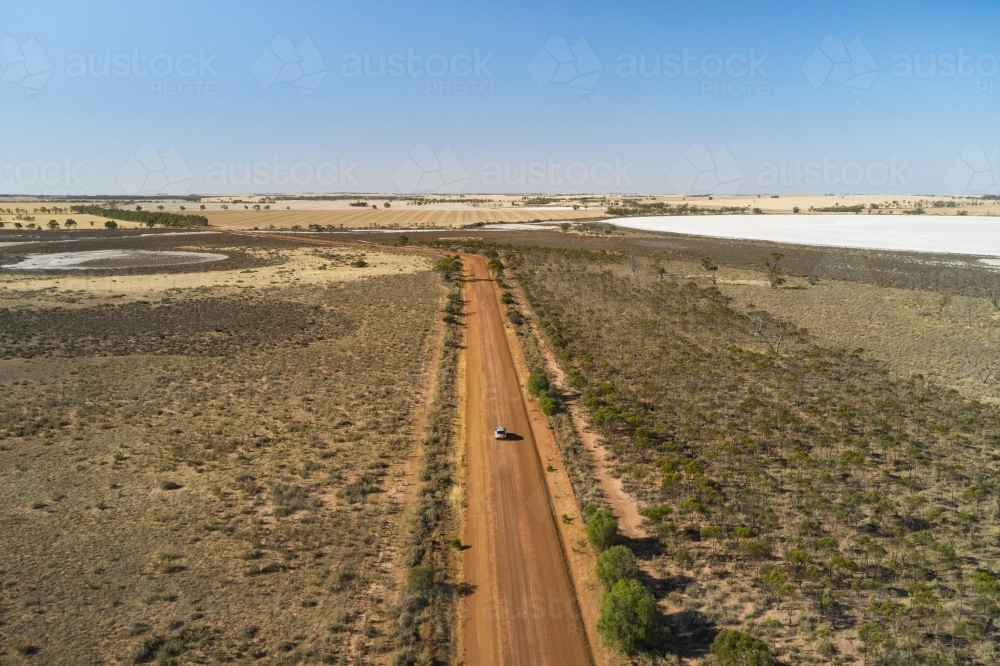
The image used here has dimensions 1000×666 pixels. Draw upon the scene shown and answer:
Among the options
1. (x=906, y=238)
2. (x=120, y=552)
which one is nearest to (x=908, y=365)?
(x=120, y=552)

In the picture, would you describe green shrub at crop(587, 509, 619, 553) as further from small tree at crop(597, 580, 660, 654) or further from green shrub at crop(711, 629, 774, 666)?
green shrub at crop(711, 629, 774, 666)

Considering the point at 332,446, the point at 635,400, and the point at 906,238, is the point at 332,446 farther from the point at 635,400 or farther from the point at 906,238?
the point at 906,238

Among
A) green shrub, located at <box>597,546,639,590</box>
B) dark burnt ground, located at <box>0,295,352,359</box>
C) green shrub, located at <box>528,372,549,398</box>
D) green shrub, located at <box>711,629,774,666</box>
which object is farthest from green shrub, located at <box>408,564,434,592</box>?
dark burnt ground, located at <box>0,295,352,359</box>

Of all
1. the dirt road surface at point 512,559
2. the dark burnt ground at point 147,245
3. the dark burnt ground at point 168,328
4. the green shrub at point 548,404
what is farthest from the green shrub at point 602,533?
the dark burnt ground at point 147,245

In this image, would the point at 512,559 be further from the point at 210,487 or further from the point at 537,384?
the point at 537,384

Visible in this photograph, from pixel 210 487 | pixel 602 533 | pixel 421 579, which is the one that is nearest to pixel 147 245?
pixel 210 487

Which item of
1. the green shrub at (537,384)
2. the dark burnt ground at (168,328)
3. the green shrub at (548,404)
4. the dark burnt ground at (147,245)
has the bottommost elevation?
the green shrub at (548,404)

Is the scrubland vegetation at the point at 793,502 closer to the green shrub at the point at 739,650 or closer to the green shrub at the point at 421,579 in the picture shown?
the green shrub at the point at 739,650
